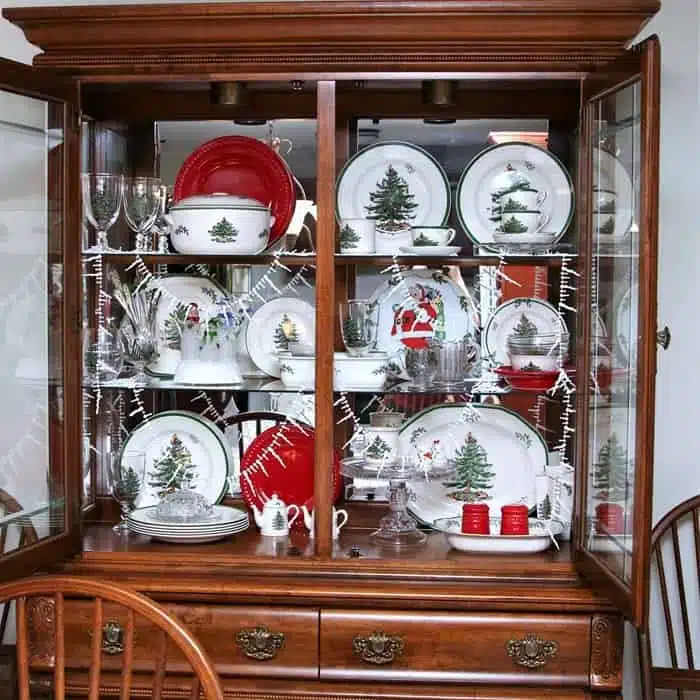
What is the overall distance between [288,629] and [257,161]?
1061mm

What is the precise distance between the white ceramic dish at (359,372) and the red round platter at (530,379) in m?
0.28

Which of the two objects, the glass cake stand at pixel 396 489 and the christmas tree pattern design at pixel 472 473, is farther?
the christmas tree pattern design at pixel 472 473

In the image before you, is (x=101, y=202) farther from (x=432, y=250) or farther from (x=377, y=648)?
(x=377, y=648)

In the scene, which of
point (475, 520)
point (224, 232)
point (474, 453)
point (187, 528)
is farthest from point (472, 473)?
point (224, 232)

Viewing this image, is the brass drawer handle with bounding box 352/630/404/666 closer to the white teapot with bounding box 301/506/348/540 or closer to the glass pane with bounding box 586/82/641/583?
the white teapot with bounding box 301/506/348/540

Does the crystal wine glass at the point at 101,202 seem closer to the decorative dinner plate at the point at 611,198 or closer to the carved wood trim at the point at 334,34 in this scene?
the carved wood trim at the point at 334,34

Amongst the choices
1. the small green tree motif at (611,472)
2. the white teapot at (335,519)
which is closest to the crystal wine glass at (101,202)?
the white teapot at (335,519)

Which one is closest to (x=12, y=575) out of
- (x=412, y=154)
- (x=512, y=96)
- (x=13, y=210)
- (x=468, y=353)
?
(x=13, y=210)

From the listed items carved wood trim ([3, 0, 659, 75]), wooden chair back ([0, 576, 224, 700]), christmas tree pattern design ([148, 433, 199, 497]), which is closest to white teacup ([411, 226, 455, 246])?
carved wood trim ([3, 0, 659, 75])

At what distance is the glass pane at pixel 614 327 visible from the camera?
1973 millimetres

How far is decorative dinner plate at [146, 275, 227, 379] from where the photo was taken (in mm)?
2564

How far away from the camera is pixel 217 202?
2381mm

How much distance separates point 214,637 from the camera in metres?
2.23

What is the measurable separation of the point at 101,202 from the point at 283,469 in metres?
0.74
